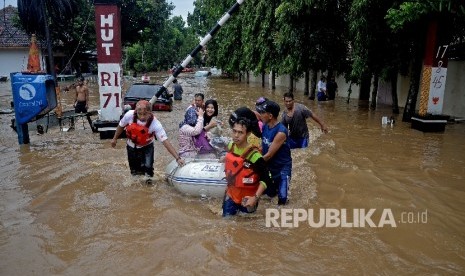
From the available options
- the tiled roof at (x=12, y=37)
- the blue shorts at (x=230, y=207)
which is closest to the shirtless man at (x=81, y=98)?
the blue shorts at (x=230, y=207)

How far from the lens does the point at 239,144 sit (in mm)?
4434

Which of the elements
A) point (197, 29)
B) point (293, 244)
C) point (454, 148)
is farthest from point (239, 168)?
point (197, 29)

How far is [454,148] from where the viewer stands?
998 cm

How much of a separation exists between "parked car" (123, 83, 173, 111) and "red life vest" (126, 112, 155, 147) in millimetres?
8696

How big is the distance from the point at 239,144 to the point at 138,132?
8.35 ft

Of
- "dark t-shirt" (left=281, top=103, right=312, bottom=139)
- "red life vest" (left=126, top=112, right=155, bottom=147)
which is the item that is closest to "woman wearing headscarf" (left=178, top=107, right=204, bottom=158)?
"red life vest" (left=126, top=112, right=155, bottom=147)

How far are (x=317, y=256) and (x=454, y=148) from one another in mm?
7115

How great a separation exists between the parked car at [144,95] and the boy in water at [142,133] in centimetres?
852

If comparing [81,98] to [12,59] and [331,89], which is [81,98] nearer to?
[331,89]

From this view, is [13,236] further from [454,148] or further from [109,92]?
[454,148]

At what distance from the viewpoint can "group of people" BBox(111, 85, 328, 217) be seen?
4.40m

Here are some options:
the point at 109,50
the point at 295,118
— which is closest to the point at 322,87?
the point at 109,50

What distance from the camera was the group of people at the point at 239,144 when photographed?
4398mm

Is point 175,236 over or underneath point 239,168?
underneath
